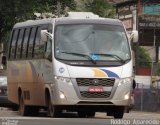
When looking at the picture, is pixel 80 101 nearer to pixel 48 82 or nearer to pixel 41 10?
pixel 48 82

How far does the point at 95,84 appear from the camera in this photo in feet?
62.7

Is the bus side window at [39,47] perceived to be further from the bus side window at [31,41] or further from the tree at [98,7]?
the tree at [98,7]

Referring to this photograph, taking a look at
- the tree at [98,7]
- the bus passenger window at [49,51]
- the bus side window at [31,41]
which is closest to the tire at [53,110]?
the bus passenger window at [49,51]

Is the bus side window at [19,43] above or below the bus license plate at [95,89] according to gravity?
above

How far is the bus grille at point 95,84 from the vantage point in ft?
62.6

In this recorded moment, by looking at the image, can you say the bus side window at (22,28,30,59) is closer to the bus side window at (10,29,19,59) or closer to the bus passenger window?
the bus side window at (10,29,19,59)

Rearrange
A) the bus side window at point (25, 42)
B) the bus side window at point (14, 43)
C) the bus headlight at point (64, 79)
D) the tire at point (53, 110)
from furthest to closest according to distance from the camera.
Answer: the bus side window at point (14, 43) < the bus side window at point (25, 42) < the tire at point (53, 110) < the bus headlight at point (64, 79)

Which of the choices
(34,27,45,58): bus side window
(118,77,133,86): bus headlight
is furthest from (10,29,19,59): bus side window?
(118,77,133,86): bus headlight

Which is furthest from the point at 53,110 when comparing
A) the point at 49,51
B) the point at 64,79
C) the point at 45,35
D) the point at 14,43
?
the point at 14,43

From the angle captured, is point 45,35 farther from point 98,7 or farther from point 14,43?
point 98,7

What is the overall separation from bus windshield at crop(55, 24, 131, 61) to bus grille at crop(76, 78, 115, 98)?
0.62 metres

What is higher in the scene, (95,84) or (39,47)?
(39,47)

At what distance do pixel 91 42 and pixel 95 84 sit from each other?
1.35 metres

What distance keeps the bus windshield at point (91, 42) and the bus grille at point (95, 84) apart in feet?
2.02
